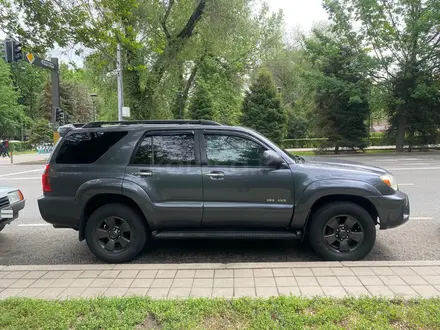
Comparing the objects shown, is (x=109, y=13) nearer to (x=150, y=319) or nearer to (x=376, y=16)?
(x=150, y=319)

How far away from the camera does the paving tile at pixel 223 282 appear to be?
143 inches

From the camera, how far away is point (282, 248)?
5258 mm

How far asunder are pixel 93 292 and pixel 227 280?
1.35 metres

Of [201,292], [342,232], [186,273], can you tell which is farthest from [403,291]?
[186,273]

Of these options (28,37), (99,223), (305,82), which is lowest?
(99,223)

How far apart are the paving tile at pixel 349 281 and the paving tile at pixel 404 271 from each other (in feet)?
1.67

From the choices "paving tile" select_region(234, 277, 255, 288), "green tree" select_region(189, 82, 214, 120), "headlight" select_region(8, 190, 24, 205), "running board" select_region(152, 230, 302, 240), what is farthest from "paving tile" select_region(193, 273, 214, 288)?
"green tree" select_region(189, 82, 214, 120)

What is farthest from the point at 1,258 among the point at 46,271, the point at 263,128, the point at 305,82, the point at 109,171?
the point at 263,128

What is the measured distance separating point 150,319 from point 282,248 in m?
2.68

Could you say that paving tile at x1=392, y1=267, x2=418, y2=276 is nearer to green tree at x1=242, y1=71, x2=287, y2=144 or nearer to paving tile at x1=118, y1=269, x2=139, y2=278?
paving tile at x1=118, y1=269, x2=139, y2=278

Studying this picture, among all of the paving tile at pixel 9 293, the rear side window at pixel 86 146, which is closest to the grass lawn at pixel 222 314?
the paving tile at pixel 9 293

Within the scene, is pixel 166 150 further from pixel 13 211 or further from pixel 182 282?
pixel 13 211

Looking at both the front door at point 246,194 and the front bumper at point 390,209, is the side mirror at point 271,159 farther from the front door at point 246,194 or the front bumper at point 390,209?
the front bumper at point 390,209

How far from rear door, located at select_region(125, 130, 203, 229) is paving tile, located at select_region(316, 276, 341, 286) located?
166cm
